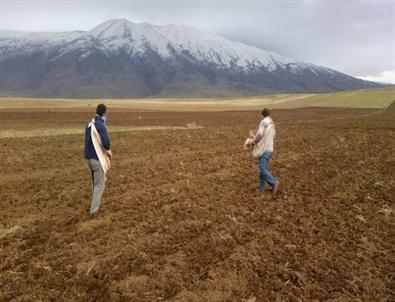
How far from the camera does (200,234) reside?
331 inches

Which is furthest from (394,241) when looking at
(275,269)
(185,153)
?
(185,153)

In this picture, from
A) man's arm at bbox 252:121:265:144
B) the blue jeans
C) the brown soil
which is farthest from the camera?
the blue jeans

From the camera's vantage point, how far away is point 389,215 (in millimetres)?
9711

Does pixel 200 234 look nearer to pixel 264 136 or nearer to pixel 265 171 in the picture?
pixel 265 171

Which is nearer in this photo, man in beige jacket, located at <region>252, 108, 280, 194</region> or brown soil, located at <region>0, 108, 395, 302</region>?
brown soil, located at <region>0, 108, 395, 302</region>

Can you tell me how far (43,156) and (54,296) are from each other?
13.5 m

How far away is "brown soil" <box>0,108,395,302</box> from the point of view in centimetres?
640

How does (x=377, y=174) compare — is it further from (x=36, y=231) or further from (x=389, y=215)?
(x=36, y=231)

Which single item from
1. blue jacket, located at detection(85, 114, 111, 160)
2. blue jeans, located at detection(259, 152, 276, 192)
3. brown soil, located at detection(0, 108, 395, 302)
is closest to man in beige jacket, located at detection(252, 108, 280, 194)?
blue jeans, located at detection(259, 152, 276, 192)

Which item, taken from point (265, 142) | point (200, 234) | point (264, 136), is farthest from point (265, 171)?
point (200, 234)

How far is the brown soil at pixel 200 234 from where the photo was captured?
6402 millimetres

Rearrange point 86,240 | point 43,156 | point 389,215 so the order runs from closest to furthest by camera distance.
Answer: point 86,240, point 389,215, point 43,156

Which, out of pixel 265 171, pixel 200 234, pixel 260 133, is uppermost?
pixel 260 133

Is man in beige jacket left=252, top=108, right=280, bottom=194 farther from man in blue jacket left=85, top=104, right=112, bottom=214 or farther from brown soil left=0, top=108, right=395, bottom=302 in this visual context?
man in blue jacket left=85, top=104, right=112, bottom=214
